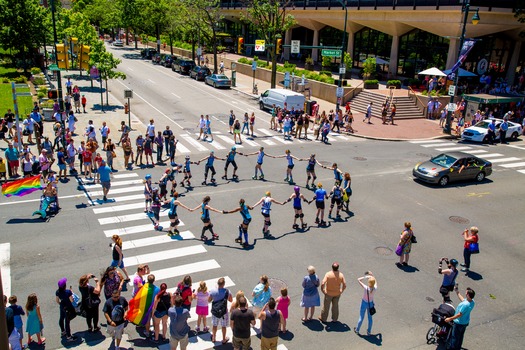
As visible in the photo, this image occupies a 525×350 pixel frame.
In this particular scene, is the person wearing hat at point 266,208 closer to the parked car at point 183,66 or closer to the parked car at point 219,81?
the parked car at point 219,81

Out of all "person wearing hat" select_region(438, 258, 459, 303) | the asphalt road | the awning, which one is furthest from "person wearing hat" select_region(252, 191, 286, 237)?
the awning

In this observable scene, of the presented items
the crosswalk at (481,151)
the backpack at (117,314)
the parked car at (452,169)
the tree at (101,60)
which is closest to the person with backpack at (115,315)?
the backpack at (117,314)

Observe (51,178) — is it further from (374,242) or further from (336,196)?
(374,242)

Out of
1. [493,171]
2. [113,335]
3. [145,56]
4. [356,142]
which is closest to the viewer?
[113,335]

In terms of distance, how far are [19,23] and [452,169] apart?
4240 cm

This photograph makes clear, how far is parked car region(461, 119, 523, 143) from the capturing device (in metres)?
31.2

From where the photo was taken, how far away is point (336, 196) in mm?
17266

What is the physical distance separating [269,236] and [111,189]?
25.8 feet

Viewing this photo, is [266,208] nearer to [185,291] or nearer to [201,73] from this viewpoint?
[185,291]

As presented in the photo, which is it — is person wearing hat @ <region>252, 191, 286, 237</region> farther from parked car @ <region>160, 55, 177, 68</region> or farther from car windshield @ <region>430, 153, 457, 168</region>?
parked car @ <region>160, 55, 177, 68</region>

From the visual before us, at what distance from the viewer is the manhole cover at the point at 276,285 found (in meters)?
12.4

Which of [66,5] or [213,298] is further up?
[66,5]

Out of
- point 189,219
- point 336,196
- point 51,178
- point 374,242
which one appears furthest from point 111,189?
point 374,242

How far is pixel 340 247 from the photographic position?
15.2 meters
